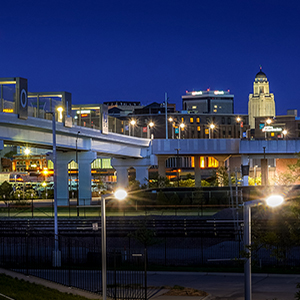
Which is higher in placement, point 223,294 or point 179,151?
point 179,151

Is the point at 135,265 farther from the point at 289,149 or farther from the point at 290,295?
the point at 289,149

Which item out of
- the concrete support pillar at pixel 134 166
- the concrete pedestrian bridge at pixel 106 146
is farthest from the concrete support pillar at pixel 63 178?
the concrete support pillar at pixel 134 166

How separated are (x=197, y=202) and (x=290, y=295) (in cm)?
3980

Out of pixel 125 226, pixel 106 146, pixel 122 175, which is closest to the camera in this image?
pixel 125 226

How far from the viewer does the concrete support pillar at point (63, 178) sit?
231ft

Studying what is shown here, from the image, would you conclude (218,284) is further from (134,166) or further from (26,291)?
(134,166)

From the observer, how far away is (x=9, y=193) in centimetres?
8419

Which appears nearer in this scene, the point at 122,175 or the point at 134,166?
Result: the point at 134,166

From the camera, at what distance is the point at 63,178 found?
231 ft

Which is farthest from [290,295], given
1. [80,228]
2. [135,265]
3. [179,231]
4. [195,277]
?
A: [80,228]

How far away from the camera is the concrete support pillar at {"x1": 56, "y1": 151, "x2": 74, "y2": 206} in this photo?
70375mm

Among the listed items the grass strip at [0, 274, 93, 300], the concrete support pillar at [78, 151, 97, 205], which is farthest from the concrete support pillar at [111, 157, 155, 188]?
the grass strip at [0, 274, 93, 300]

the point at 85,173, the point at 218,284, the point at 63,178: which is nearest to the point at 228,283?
the point at 218,284

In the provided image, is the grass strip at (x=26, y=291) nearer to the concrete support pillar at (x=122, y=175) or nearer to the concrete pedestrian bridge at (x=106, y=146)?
the concrete pedestrian bridge at (x=106, y=146)
